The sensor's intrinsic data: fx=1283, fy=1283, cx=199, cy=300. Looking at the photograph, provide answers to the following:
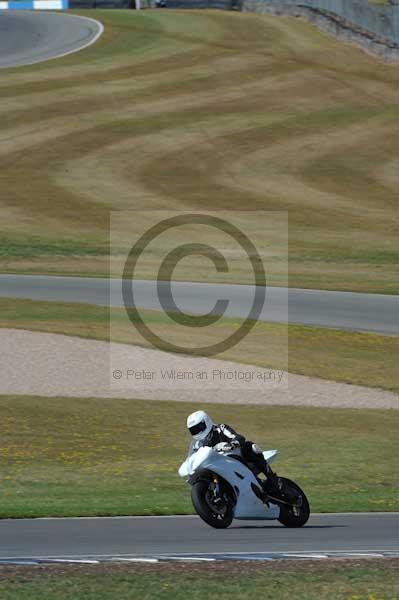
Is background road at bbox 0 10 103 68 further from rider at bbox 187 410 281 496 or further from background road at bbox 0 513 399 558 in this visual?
rider at bbox 187 410 281 496

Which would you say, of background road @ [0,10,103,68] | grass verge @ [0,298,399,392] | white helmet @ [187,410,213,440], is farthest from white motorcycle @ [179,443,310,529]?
background road @ [0,10,103,68]

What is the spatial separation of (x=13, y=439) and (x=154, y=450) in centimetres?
220

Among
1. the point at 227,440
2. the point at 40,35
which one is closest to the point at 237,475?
the point at 227,440

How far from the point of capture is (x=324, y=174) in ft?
174

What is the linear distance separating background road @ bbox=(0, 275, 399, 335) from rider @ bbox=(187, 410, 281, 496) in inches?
624

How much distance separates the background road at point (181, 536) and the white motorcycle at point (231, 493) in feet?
0.58

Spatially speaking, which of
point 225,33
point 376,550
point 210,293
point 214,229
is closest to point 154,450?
point 376,550

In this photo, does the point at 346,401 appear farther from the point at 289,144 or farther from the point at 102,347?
the point at 289,144

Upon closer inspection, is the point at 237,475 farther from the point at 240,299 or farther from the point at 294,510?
the point at 240,299

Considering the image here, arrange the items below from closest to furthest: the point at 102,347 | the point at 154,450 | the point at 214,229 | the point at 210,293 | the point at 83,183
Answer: the point at 154,450 → the point at 102,347 → the point at 210,293 → the point at 214,229 → the point at 83,183

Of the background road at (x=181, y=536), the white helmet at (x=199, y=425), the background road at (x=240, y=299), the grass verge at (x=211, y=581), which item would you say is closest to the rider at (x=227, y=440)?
the white helmet at (x=199, y=425)

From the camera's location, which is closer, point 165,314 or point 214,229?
point 165,314

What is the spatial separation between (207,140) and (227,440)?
43728 millimetres

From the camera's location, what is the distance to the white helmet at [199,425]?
45.4 feet
